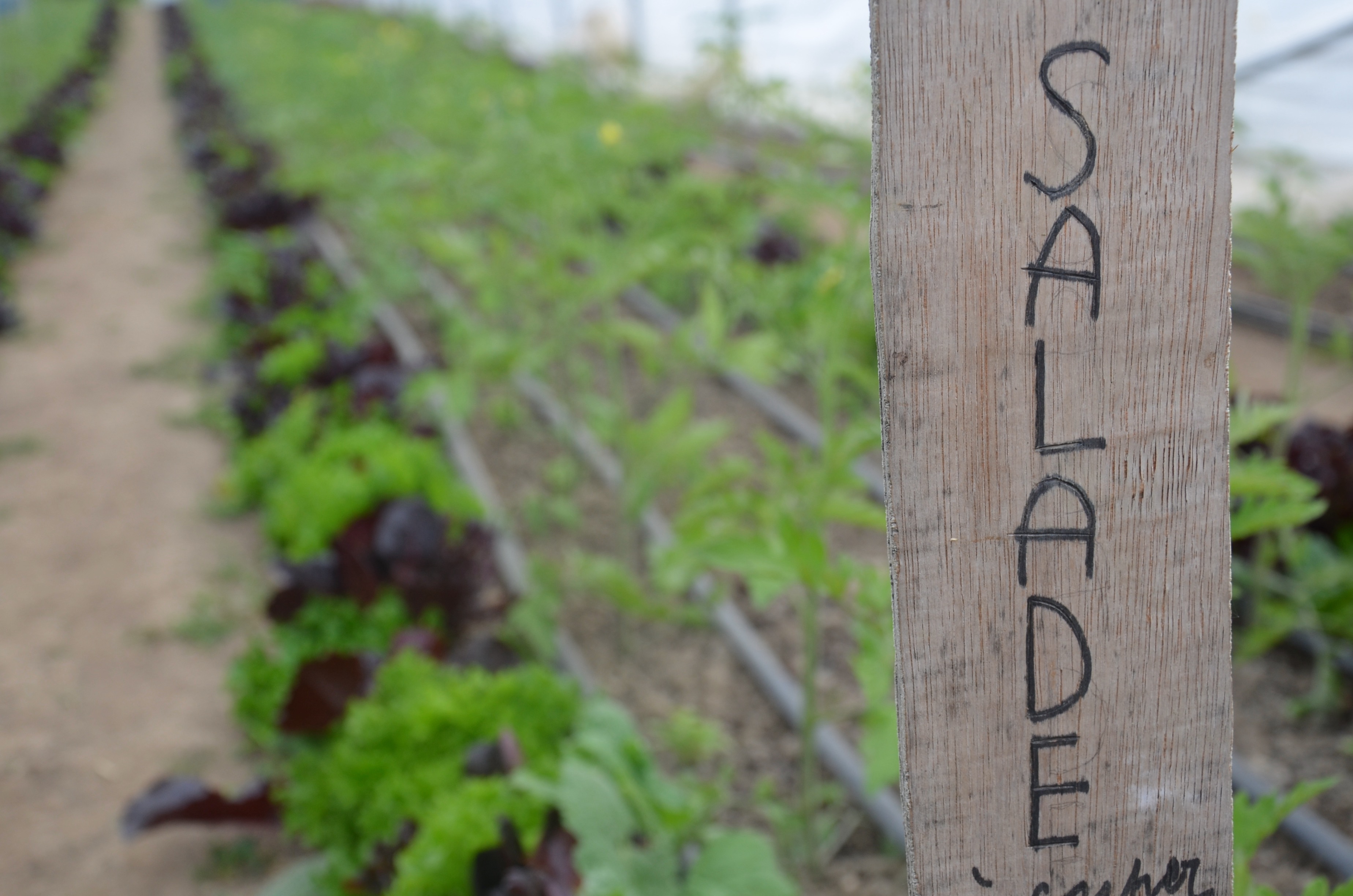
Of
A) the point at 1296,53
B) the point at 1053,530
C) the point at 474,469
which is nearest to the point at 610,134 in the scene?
the point at 474,469

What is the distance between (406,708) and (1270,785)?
206 cm

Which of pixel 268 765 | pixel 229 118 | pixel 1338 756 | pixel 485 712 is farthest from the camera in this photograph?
pixel 229 118

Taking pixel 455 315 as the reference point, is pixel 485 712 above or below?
below

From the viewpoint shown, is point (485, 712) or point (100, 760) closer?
point (485, 712)

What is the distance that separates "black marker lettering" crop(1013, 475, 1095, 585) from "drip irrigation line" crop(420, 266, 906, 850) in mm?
281

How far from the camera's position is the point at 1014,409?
84cm

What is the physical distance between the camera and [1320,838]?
86.6 inches

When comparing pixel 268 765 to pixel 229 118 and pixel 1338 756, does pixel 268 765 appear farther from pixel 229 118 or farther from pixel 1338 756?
pixel 229 118

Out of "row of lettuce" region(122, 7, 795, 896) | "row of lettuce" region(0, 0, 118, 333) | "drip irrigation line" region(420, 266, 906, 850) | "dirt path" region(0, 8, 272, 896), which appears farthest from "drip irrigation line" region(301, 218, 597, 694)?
"row of lettuce" region(0, 0, 118, 333)

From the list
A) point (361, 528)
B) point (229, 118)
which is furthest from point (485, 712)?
point (229, 118)

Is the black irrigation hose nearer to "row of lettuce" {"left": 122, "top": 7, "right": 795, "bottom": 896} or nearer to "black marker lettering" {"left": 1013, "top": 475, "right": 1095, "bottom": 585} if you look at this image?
"black marker lettering" {"left": 1013, "top": 475, "right": 1095, "bottom": 585}

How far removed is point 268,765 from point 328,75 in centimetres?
568

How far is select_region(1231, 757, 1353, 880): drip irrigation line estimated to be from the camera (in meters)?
2.15

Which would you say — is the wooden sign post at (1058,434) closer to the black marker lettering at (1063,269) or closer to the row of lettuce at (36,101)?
the black marker lettering at (1063,269)
